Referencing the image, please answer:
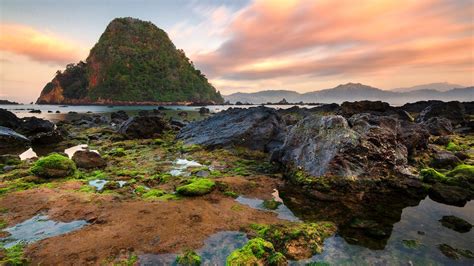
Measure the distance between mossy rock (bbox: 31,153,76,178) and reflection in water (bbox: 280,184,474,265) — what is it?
35.2 feet

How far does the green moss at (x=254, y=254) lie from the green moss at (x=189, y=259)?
0.77 meters

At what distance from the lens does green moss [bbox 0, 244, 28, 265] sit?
20.7ft

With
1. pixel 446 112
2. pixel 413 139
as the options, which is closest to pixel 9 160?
pixel 413 139

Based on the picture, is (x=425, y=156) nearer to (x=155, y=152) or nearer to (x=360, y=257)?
(x=360, y=257)

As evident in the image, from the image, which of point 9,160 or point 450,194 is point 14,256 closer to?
point 9,160

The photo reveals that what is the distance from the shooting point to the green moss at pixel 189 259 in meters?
6.52

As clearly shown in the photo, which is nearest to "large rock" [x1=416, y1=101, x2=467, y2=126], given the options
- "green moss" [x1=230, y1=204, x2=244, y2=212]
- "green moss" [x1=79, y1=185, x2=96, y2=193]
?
"green moss" [x1=230, y1=204, x2=244, y2=212]

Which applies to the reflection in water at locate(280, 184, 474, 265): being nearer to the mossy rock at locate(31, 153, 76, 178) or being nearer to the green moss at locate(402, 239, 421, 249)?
the green moss at locate(402, 239, 421, 249)

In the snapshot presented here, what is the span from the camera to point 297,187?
475 inches

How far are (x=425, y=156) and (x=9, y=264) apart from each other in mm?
19193

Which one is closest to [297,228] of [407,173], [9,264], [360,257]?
[360,257]

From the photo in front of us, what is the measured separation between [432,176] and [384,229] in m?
6.44

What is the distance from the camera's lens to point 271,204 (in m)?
10.2

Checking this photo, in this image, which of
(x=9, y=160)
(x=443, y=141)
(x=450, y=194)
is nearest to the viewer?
(x=450, y=194)
